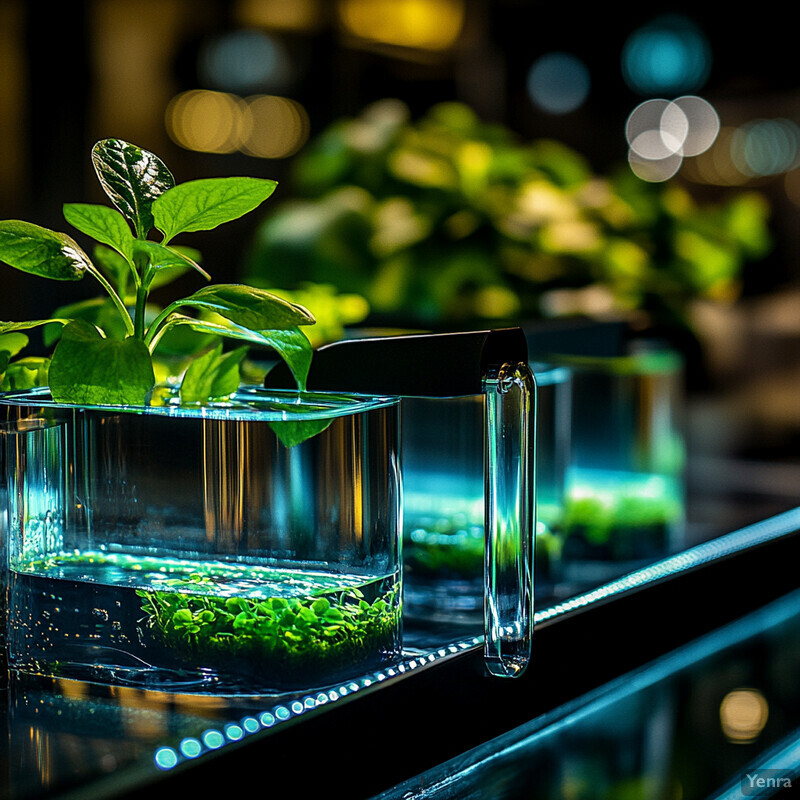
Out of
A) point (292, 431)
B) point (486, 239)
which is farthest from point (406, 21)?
point (292, 431)

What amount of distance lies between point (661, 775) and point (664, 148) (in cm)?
156

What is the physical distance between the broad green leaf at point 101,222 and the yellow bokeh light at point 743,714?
31 cm

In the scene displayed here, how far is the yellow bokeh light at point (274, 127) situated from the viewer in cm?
169

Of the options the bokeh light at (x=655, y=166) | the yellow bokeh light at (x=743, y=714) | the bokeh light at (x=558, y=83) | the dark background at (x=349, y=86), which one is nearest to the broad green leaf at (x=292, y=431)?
the yellow bokeh light at (x=743, y=714)

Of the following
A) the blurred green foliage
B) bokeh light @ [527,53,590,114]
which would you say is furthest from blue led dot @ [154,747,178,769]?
bokeh light @ [527,53,590,114]

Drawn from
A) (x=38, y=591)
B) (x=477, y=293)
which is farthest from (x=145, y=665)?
(x=477, y=293)

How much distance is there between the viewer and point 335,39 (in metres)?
1.76

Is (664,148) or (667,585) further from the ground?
(664,148)

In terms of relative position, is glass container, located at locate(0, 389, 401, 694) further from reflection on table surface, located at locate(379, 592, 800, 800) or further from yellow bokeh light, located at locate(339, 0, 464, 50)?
yellow bokeh light, located at locate(339, 0, 464, 50)

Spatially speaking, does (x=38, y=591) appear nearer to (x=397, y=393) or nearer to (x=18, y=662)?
(x=18, y=662)

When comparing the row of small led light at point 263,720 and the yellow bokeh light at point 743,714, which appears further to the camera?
the yellow bokeh light at point 743,714

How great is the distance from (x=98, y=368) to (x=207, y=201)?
0.07 metres

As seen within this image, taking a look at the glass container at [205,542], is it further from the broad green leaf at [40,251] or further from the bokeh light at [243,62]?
the bokeh light at [243,62]

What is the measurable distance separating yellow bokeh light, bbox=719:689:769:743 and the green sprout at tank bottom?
20 cm
